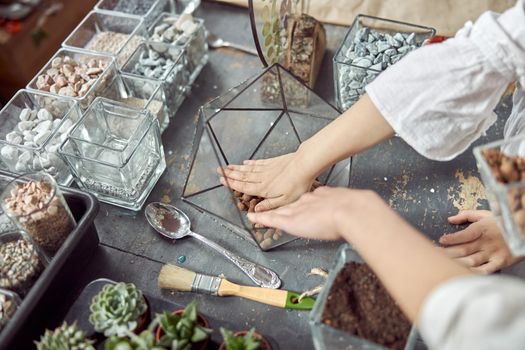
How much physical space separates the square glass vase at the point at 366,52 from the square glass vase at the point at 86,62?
331 mm

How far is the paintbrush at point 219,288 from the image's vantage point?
0.65 meters

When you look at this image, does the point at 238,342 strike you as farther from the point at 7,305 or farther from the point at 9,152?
the point at 9,152

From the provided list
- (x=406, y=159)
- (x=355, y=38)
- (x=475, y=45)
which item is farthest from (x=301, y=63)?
(x=475, y=45)

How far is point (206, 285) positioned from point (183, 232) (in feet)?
0.29

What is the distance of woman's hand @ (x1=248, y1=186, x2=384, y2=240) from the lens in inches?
20.6

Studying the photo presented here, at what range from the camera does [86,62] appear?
2.77 ft

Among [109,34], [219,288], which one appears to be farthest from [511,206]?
[109,34]

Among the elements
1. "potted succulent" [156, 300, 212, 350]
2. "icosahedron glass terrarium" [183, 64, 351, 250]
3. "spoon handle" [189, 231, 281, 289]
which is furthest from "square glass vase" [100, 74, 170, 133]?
"potted succulent" [156, 300, 212, 350]

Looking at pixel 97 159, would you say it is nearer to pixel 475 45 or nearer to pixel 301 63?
pixel 301 63

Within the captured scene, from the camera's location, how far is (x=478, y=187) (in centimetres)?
76

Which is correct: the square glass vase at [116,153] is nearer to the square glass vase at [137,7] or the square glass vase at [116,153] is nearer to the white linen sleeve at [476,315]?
the square glass vase at [137,7]

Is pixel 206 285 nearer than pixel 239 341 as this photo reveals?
No

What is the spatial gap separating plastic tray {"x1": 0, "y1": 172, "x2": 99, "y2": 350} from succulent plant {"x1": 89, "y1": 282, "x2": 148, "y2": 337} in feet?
0.23

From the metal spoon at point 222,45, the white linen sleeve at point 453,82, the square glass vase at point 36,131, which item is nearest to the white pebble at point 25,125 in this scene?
the square glass vase at point 36,131
